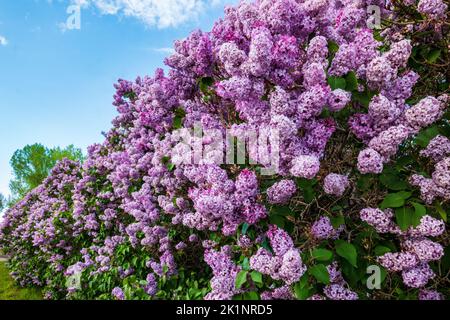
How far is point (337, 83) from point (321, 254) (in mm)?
1186

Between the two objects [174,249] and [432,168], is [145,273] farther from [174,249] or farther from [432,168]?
[432,168]

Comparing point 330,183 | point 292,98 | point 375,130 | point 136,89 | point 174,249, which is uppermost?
point 136,89

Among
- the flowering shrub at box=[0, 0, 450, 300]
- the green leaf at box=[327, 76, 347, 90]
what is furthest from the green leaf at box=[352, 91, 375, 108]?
the green leaf at box=[327, 76, 347, 90]

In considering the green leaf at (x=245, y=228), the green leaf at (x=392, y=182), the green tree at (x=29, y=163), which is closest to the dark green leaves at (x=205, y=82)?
the green leaf at (x=245, y=228)

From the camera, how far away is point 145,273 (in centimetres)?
600

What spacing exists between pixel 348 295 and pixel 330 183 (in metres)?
0.81

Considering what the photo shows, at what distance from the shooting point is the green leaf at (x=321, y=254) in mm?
2711

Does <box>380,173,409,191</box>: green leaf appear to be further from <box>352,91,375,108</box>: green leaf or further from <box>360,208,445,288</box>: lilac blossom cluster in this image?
<box>352,91,375,108</box>: green leaf

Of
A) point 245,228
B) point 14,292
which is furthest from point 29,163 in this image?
point 245,228

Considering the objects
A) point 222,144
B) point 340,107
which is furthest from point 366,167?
point 222,144

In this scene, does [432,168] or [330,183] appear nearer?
[330,183]

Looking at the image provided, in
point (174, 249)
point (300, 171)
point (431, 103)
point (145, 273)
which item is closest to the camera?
point (300, 171)

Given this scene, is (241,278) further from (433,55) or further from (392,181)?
(433,55)

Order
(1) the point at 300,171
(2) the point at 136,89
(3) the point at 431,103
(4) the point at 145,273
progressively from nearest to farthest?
(1) the point at 300,171
(3) the point at 431,103
(4) the point at 145,273
(2) the point at 136,89
